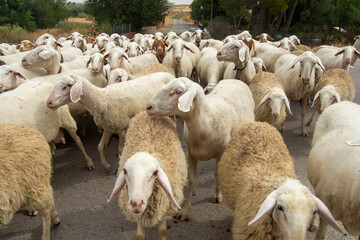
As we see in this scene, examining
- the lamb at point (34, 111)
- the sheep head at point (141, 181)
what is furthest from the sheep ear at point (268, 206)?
the lamb at point (34, 111)

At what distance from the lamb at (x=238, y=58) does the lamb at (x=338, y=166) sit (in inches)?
91.0

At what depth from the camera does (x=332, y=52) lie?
7883 millimetres

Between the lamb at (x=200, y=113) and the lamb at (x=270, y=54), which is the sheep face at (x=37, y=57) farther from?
the lamb at (x=270, y=54)

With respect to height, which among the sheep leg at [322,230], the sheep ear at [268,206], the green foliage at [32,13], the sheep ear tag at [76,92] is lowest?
the sheep leg at [322,230]

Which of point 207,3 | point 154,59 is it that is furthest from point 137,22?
point 154,59

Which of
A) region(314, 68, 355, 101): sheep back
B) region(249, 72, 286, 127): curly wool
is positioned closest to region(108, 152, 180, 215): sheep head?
region(249, 72, 286, 127): curly wool

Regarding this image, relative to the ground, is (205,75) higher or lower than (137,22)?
lower

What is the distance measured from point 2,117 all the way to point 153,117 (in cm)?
202

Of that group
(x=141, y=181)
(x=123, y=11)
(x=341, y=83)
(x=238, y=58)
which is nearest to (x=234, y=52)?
(x=238, y=58)

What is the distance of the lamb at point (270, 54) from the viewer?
25.1 ft

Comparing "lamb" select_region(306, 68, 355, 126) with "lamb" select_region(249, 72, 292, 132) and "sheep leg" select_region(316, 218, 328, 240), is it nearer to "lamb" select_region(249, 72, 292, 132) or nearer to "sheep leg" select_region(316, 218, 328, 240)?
"lamb" select_region(249, 72, 292, 132)

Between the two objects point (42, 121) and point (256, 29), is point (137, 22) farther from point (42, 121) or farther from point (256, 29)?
point (42, 121)

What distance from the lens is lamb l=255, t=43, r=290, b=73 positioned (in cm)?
765

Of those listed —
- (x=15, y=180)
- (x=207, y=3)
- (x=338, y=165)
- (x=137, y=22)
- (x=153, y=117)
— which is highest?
(x=207, y=3)
